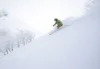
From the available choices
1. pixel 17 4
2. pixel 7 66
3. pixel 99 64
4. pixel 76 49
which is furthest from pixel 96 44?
pixel 17 4

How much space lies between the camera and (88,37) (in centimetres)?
445

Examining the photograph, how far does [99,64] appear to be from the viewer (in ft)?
10.5

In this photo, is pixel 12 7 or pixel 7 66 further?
pixel 12 7

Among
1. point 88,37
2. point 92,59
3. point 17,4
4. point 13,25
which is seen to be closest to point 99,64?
point 92,59

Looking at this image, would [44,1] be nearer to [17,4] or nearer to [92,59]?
[17,4]

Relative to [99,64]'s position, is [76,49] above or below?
above

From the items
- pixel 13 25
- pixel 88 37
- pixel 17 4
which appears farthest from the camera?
pixel 17 4

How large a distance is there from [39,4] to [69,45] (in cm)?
2317

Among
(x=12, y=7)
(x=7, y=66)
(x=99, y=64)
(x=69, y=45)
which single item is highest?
(x=12, y=7)

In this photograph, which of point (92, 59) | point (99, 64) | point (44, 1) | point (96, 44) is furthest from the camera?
point (44, 1)

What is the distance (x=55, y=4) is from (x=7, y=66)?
2102cm

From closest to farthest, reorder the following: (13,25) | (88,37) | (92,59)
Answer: (92,59) → (88,37) → (13,25)

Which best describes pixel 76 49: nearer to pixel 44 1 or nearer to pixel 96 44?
pixel 96 44

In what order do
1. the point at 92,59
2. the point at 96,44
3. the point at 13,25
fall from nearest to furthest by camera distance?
the point at 92,59 → the point at 96,44 → the point at 13,25
